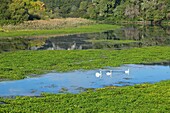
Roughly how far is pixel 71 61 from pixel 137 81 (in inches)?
442

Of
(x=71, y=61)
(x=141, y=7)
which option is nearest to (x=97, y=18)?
(x=141, y=7)

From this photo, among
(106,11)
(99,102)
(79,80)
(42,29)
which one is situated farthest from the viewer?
(106,11)

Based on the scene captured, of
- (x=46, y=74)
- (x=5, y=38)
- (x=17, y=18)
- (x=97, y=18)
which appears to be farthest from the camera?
(x=97, y=18)

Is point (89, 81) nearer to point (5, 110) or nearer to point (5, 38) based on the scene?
point (5, 110)

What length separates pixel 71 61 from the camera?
1553 inches

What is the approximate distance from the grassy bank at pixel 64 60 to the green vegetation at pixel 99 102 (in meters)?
8.46

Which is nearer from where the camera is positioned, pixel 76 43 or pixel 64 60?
pixel 64 60

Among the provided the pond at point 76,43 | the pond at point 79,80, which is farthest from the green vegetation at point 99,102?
the pond at point 76,43

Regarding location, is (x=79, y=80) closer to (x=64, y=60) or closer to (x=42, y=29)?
(x=64, y=60)

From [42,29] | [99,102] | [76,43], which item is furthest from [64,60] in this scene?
[42,29]

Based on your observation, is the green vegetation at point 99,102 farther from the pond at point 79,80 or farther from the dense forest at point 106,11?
the dense forest at point 106,11

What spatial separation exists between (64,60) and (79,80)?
33.8ft

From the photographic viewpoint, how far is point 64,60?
40062mm

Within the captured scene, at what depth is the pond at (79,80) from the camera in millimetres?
26438
